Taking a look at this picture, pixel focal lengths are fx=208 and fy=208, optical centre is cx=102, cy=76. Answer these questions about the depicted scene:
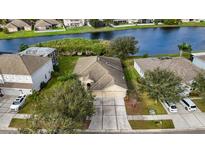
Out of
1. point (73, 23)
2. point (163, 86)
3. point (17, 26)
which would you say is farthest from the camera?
point (73, 23)

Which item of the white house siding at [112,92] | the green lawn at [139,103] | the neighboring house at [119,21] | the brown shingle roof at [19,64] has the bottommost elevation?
the green lawn at [139,103]

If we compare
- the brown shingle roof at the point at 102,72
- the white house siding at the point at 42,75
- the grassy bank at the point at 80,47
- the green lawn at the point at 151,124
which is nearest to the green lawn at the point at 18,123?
the white house siding at the point at 42,75

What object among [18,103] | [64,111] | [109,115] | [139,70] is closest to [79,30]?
[139,70]

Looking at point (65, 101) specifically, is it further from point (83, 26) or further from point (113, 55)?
point (83, 26)

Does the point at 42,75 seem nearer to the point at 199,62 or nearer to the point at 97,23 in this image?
the point at 199,62

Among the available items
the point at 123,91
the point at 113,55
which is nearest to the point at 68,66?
the point at 113,55

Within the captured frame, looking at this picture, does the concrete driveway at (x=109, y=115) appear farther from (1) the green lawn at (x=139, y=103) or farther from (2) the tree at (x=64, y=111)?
→ (2) the tree at (x=64, y=111)

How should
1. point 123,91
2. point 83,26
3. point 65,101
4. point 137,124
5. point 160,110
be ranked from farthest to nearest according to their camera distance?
Result: point 83,26 → point 123,91 → point 160,110 → point 137,124 → point 65,101
